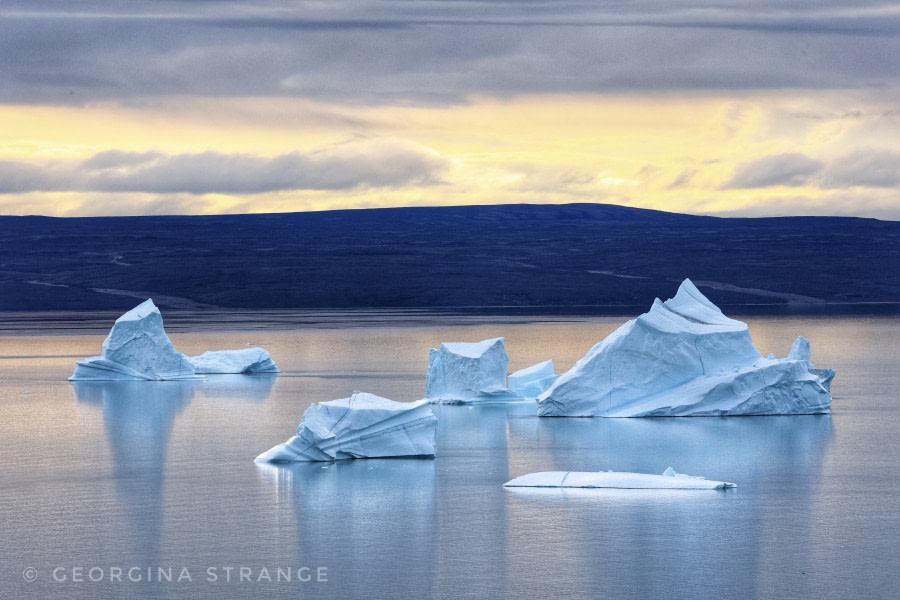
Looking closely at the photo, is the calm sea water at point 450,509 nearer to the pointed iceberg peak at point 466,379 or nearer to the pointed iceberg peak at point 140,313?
the pointed iceberg peak at point 466,379

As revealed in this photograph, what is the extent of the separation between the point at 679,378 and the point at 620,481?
6953 millimetres

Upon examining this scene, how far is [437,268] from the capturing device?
83938mm

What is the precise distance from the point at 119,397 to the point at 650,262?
63.3 metres

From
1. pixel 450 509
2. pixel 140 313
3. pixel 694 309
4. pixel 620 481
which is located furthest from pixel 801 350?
pixel 140 313

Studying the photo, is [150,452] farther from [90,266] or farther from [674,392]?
[90,266]

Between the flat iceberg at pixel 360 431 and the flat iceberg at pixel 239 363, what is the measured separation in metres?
13.9

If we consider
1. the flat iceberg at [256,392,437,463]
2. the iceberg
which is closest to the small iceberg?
the iceberg

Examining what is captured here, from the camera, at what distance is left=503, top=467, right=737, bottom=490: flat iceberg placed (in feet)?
46.5

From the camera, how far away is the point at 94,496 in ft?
48.0

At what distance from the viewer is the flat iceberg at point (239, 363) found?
30578 millimetres

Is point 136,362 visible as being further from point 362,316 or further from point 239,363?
point 362,316

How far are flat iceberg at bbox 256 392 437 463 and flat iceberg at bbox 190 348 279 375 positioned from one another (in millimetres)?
13910

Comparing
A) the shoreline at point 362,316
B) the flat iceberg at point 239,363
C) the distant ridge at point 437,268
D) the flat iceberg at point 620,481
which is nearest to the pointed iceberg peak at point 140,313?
the flat iceberg at point 239,363

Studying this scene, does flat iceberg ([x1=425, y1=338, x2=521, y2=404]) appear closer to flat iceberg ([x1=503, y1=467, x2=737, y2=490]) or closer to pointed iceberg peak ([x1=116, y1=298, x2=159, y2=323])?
pointed iceberg peak ([x1=116, y1=298, x2=159, y2=323])
